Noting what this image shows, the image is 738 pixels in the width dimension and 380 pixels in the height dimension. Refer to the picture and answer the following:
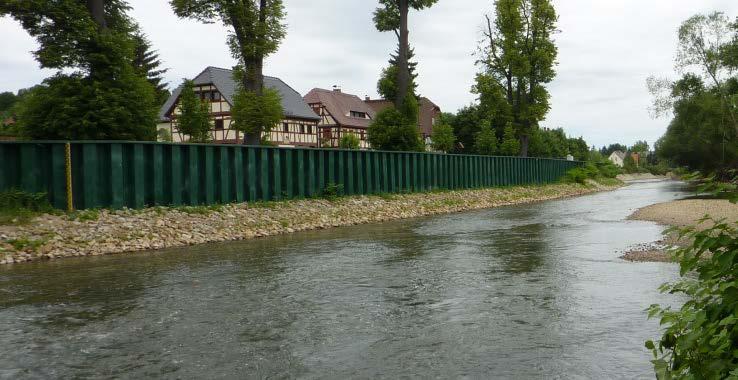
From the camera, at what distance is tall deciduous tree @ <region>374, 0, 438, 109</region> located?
36.4 m

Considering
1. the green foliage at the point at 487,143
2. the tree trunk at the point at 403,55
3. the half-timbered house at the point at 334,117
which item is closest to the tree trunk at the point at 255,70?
the tree trunk at the point at 403,55

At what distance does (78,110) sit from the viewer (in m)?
20.3

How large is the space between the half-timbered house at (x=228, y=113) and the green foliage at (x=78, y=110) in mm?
33580

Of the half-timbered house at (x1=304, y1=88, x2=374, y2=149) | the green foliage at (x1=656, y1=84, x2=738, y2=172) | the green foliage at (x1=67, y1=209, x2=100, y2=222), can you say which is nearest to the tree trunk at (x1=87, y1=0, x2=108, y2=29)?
the green foliage at (x1=67, y1=209, x2=100, y2=222)

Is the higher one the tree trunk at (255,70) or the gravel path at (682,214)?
the tree trunk at (255,70)

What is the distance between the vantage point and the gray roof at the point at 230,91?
194ft

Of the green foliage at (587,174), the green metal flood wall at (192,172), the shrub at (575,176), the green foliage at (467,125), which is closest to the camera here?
the green metal flood wall at (192,172)

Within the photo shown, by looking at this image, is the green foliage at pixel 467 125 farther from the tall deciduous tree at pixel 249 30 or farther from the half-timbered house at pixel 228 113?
the tall deciduous tree at pixel 249 30

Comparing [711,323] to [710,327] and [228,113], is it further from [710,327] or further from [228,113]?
[228,113]

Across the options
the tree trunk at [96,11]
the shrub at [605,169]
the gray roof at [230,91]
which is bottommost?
the shrub at [605,169]

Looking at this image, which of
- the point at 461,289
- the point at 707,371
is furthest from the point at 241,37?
the point at 707,371

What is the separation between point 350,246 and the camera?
15.4 metres

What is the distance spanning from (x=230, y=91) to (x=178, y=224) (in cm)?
4429

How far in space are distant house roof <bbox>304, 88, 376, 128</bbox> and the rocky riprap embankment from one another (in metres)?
47.8
